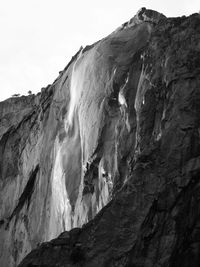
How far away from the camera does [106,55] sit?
186ft

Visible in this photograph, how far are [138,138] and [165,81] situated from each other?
10.5 ft

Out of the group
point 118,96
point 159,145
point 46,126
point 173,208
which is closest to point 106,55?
point 118,96

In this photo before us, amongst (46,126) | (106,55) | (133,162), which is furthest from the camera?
(46,126)

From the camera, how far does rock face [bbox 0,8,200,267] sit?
4050cm

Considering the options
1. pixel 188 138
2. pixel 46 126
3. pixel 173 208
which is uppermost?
pixel 46 126

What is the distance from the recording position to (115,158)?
50219 millimetres

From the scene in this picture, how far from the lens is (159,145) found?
143 feet

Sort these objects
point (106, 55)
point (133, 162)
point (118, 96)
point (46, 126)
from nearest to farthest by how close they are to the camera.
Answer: point (133, 162) → point (118, 96) → point (106, 55) → point (46, 126)

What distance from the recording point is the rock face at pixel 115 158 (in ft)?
133

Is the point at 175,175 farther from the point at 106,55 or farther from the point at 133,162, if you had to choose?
the point at 106,55

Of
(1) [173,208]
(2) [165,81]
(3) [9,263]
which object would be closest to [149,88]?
(2) [165,81]

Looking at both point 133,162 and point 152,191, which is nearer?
point 152,191

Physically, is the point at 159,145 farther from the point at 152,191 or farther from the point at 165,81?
the point at 165,81

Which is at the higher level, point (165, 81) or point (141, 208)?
point (165, 81)
